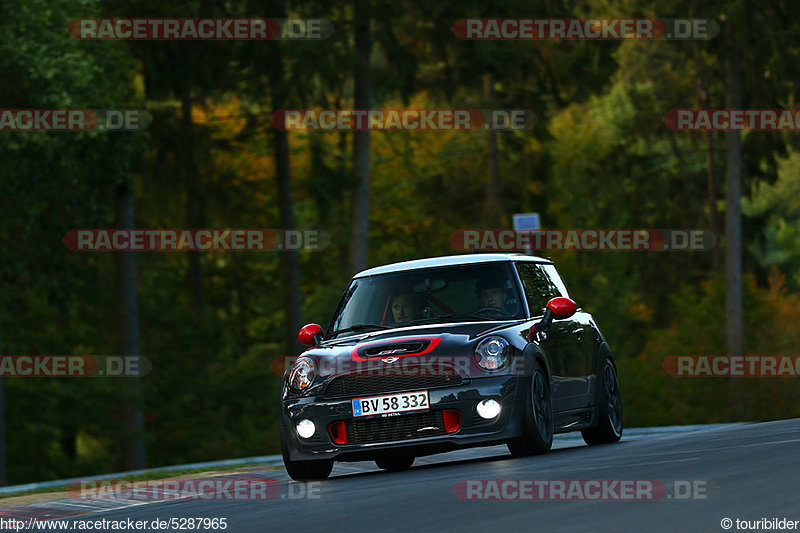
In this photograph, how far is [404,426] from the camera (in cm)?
1212

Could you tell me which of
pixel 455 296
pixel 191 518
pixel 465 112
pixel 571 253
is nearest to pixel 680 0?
pixel 465 112

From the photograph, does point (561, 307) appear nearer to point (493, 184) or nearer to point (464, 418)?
point (464, 418)

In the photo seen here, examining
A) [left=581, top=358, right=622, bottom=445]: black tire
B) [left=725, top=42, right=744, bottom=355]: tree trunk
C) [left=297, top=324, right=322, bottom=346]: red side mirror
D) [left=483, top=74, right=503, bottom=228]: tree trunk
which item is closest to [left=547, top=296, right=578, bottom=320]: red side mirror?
[left=581, top=358, right=622, bottom=445]: black tire

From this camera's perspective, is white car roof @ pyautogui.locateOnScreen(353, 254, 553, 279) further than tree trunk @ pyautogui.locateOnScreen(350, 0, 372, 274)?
No

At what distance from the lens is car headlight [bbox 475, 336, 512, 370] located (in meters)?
12.2

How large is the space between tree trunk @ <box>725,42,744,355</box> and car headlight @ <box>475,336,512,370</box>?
28786 millimetres

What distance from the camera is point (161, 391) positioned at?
3981 centimetres

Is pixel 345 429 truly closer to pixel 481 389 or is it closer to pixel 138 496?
pixel 481 389

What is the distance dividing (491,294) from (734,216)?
2791cm
